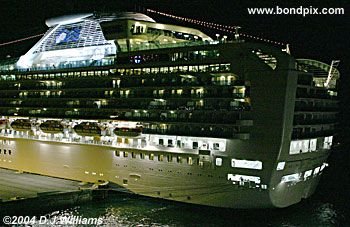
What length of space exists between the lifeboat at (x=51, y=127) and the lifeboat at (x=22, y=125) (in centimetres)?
186

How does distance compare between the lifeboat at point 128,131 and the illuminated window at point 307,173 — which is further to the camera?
the lifeboat at point 128,131

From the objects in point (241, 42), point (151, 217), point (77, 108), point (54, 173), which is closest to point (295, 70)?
point (241, 42)

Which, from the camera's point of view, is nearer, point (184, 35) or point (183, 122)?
point (183, 122)

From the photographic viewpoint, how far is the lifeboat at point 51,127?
3497 cm

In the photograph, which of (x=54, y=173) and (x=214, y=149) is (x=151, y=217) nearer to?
(x=214, y=149)

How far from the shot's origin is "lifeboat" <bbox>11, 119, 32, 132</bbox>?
123ft

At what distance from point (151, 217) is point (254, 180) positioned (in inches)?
235

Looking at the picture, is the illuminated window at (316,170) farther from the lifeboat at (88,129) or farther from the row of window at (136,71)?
the lifeboat at (88,129)

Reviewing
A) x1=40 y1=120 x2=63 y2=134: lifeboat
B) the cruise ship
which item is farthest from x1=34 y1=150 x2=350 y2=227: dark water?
x1=40 y1=120 x2=63 y2=134: lifeboat

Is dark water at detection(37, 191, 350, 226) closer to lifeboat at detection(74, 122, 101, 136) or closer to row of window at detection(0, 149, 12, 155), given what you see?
lifeboat at detection(74, 122, 101, 136)

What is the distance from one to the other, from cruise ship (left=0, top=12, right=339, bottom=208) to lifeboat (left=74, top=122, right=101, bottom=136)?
0.09 m

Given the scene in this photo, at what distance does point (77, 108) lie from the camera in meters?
34.2

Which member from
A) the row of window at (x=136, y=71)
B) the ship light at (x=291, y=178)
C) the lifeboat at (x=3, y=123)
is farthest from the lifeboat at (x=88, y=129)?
the ship light at (x=291, y=178)

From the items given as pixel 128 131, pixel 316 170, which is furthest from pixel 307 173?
pixel 128 131
